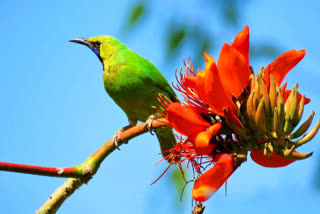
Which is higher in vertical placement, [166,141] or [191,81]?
[166,141]

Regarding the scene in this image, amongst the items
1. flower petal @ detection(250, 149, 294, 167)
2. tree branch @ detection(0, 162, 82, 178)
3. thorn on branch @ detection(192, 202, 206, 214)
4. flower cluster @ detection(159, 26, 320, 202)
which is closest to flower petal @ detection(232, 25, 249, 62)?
flower cluster @ detection(159, 26, 320, 202)

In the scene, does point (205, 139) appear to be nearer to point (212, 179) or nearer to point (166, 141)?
point (212, 179)

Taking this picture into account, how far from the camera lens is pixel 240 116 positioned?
1.49 metres

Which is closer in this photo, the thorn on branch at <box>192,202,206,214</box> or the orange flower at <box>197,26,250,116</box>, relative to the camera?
the orange flower at <box>197,26,250,116</box>

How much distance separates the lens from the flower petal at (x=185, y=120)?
146cm

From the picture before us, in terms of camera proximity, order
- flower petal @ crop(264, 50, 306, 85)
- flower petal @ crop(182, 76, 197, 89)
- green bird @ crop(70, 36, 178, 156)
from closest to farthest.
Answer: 1. flower petal @ crop(264, 50, 306, 85)
2. flower petal @ crop(182, 76, 197, 89)
3. green bird @ crop(70, 36, 178, 156)

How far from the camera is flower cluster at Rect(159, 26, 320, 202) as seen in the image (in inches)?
55.7

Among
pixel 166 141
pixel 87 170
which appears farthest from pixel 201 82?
pixel 166 141

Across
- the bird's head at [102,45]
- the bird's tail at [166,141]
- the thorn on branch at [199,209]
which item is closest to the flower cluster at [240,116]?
the thorn on branch at [199,209]

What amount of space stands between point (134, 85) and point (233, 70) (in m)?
2.84

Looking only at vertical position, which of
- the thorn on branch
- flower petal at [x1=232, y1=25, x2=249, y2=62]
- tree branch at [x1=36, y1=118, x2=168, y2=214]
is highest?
flower petal at [x1=232, y1=25, x2=249, y2=62]

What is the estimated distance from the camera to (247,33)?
1.52 meters

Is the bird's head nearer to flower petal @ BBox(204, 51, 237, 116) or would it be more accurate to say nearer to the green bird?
the green bird

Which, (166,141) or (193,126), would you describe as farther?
(166,141)
